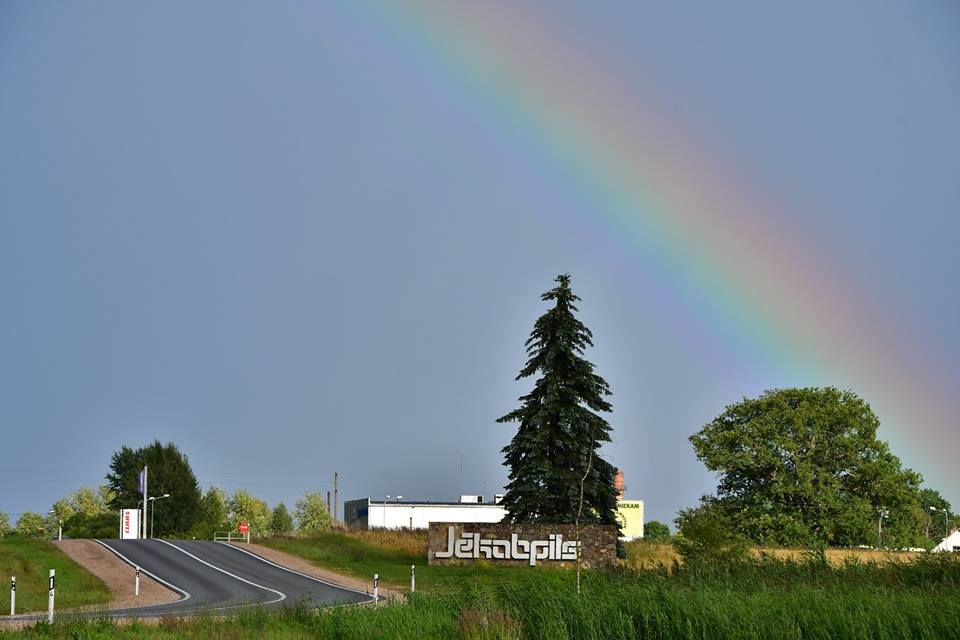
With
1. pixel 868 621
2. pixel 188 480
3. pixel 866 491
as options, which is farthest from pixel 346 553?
pixel 188 480

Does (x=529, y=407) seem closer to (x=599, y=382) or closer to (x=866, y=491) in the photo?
(x=599, y=382)

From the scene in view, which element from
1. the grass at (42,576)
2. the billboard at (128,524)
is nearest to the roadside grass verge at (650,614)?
the grass at (42,576)

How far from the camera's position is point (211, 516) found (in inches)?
5472

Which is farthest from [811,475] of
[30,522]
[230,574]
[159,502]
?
[30,522]

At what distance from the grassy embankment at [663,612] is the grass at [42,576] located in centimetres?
1353

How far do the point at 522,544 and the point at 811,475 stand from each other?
2638 cm

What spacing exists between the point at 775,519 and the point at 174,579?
40.1m

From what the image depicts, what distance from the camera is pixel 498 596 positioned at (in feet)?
92.9

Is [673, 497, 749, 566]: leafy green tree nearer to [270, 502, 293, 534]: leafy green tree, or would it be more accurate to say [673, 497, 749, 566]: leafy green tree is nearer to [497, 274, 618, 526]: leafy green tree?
[497, 274, 618, 526]: leafy green tree

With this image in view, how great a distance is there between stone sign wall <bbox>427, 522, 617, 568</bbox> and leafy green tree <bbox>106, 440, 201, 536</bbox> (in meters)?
71.2

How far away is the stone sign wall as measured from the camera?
180 feet

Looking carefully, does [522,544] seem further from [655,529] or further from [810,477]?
[655,529]

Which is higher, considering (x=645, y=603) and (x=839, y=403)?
(x=839, y=403)

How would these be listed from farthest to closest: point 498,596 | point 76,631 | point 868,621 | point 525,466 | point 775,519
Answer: point 775,519 < point 525,466 < point 498,596 < point 76,631 < point 868,621
